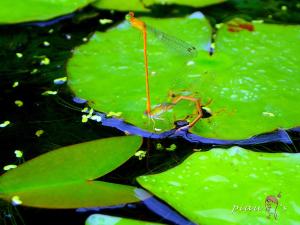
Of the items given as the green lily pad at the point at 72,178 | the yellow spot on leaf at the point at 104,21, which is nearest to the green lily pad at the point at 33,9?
the yellow spot on leaf at the point at 104,21

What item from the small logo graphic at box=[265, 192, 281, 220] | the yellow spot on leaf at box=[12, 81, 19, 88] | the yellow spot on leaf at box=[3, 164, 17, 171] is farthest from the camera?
the yellow spot on leaf at box=[12, 81, 19, 88]

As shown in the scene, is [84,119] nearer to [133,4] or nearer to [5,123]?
[5,123]

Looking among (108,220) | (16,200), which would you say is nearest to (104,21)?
(16,200)

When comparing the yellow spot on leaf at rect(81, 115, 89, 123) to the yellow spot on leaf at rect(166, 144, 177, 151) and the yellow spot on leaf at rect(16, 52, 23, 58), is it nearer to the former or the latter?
the yellow spot on leaf at rect(166, 144, 177, 151)

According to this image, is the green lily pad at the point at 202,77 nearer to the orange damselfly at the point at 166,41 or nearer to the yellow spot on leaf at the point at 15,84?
the orange damselfly at the point at 166,41

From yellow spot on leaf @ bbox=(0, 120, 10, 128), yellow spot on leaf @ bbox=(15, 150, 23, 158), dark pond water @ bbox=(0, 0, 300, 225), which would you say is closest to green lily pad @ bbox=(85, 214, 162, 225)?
dark pond water @ bbox=(0, 0, 300, 225)
